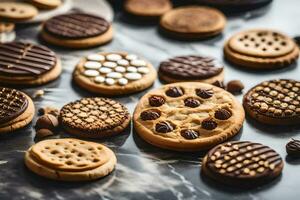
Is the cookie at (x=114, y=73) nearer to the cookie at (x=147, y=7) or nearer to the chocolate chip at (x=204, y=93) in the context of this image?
the chocolate chip at (x=204, y=93)

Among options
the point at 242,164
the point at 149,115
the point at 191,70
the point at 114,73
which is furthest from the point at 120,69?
→ the point at 242,164

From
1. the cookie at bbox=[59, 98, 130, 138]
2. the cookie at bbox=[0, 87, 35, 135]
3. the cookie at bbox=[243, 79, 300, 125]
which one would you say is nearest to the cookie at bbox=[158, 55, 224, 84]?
the cookie at bbox=[243, 79, 300, 125]

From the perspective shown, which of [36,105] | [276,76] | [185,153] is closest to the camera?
[185,153]

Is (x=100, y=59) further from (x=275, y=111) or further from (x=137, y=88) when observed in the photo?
(x=275, y=111)

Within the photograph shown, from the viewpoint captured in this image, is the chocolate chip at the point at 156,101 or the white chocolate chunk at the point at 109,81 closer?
the chocolate chip at the point at 156,101

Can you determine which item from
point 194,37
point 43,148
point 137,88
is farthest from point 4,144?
point 194,37

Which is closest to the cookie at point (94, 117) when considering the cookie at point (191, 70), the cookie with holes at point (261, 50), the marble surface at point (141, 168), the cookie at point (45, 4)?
the marble surface at point (141, 168)

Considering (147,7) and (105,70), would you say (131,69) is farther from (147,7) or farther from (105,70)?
(147,7)
